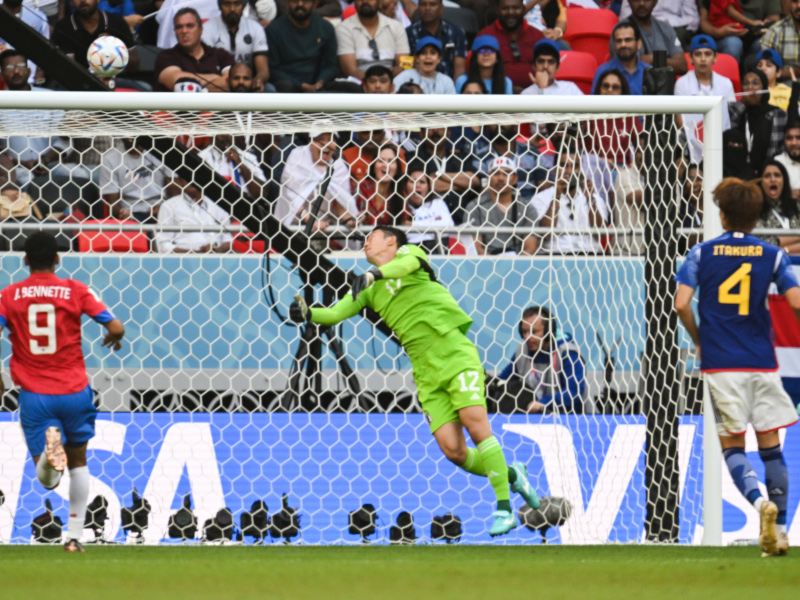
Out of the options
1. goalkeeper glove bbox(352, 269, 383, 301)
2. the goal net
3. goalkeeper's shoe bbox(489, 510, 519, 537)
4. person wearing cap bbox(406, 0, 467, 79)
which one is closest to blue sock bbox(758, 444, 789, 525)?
the goal net

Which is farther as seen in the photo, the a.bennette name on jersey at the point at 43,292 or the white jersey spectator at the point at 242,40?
the white jersey spectator at the point at 242,40

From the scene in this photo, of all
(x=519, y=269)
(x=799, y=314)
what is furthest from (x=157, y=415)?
(x=799, y=314)

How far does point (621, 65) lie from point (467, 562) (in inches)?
241

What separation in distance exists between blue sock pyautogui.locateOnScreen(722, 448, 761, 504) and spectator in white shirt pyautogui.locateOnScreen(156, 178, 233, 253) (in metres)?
3.19

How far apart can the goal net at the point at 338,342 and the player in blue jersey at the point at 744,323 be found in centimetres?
100

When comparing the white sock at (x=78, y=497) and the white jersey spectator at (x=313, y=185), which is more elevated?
the white jersey spectator at (x=313, y=185)

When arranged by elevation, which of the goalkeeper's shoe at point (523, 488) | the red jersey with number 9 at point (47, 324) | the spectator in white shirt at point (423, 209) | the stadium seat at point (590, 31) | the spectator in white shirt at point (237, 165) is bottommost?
the goalkeeper's shoe at point (523, 488)

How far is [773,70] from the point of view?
9.71 meters

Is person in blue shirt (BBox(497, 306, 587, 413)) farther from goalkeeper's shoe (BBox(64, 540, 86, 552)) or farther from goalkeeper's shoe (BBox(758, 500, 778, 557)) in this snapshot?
goalkeeper's shoe (BBox(64, 540, 86, 552))

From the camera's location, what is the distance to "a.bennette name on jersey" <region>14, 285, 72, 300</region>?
15.8 feet

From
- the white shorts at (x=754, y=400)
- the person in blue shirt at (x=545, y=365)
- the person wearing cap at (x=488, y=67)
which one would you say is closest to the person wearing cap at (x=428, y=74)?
the person wearing cap at (x=488, y=67)

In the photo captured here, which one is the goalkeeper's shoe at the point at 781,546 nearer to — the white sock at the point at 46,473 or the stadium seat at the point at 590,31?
the white sock at the point at 46,473

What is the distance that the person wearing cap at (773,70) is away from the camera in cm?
928

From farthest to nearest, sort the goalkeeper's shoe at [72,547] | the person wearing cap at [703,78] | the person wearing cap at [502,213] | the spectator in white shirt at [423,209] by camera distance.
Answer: the person wearing cap at [703,78]
the spectator in white shirt at [423,209]
the person wearing cap at [502,213]
the goalkeeper's shoe at [72,547]
